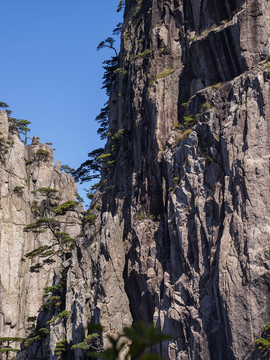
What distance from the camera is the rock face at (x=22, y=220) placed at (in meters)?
61.8

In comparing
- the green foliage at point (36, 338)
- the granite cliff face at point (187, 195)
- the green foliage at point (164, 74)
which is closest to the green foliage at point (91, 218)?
the granite cliff face at point (187, 195)

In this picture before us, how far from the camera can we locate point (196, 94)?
31.7 m

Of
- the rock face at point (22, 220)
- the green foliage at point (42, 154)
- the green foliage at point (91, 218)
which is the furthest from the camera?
the green foliage at point (42, 154)

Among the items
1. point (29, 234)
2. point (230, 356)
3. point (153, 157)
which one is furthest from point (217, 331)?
point (29, 234)

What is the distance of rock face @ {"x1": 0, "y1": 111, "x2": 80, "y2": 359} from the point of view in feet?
203

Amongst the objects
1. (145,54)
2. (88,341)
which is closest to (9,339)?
(88,341)

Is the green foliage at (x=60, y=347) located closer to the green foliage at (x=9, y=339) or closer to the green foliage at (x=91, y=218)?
the green foliage at (x=91, y=218)

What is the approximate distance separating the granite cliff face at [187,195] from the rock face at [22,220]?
21.6m

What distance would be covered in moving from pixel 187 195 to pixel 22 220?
4079 centimetres

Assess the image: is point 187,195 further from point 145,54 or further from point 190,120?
point 145,54

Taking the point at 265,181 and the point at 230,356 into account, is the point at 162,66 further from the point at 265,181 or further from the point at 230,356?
the point at 230,356

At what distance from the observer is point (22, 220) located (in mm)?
66562

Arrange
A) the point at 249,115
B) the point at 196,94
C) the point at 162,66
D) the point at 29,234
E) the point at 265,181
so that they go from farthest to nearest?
the point at 29,234 → the point at 162,66 → the point at 196,94 → the point at 249,115 → the point at 265,181

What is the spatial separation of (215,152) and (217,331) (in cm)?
909
